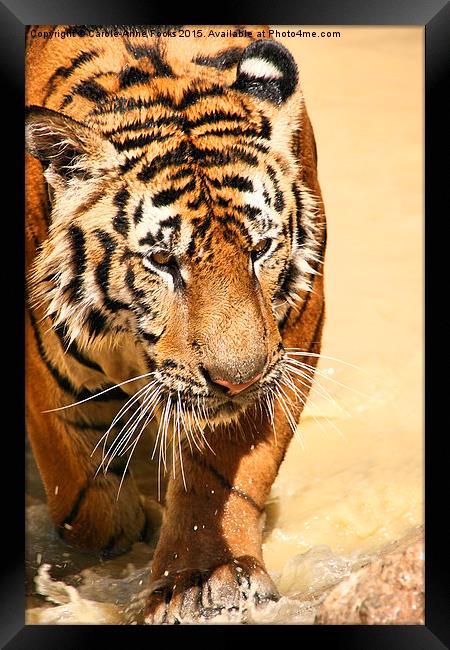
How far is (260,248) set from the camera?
83.8 inches

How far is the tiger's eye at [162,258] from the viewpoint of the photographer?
207 cm

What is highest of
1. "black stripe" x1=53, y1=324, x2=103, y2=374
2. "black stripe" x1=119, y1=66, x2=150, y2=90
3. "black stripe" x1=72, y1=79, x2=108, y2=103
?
"black stripe" x1=119, y1=66, x2=150, y2=90

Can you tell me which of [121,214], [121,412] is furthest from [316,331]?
[121,214]

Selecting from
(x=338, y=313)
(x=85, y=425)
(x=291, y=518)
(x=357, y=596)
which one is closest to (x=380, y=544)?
(x=291, y=518)

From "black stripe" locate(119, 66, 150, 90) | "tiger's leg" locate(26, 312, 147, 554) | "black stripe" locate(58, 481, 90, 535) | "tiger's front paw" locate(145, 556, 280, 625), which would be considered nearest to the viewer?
"tiger's front paw" locate(145, 556, 280, 625)

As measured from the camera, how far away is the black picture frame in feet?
6.97

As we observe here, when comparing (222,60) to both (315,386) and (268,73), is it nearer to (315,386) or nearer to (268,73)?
(268,73)

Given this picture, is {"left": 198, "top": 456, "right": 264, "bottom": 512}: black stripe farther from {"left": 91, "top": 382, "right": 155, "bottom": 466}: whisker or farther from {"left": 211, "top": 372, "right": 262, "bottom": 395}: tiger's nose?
{"left": 211, "top": 372, "right": 262, "bottom": 395}: tiger's nose

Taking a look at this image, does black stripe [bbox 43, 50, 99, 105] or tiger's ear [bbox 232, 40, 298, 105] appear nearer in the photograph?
tiger's ear [bbox 232, 40, 298, 105]

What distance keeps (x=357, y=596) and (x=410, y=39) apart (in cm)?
130

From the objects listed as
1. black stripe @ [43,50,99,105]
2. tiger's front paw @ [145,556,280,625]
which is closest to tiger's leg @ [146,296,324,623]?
tiger's front paw @ [145,556,280,625]
